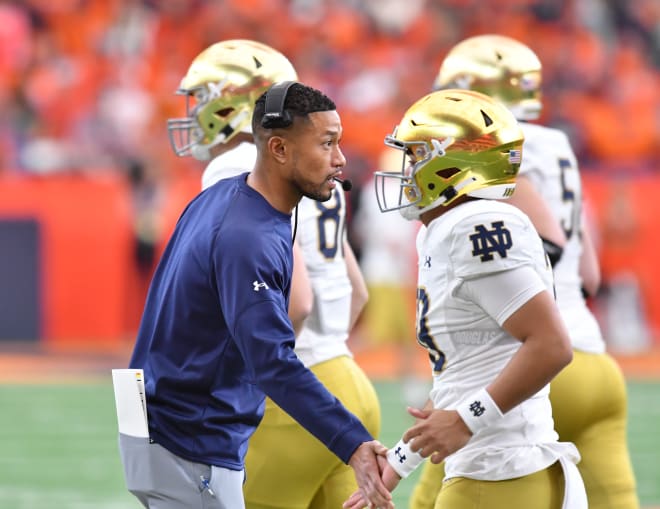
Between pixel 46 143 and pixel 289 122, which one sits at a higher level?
pixel 289 122

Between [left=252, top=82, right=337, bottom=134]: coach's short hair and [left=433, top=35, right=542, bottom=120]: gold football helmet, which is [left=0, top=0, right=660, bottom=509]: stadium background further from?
[left=252, top=82, right=337, bottom=134]: coach's short hair

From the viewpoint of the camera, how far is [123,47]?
51.2 feet

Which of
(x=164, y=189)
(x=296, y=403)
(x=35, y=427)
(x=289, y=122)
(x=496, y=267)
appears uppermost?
(x=289, y=122)

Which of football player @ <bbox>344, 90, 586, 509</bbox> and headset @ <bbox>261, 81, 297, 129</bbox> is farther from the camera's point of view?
headset @ <bbox>261, 81, 297, 129</bbox>

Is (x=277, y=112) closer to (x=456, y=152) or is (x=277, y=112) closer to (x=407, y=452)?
(x=456, y=152)

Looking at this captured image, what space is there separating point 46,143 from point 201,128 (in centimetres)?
991

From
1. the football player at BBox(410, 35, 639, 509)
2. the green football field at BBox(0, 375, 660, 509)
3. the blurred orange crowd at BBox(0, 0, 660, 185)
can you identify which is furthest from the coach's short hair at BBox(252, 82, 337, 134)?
the blurred orange crowd at BBox(0, 0, 660, 185)

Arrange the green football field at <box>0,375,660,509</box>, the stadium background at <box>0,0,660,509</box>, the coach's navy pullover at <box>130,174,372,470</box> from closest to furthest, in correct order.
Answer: the coach's navy pullover at <box>130,174,372,470</box>, the green football field at <box>0,375,660,509</box>, the stadium background at <box>0,0,660,509</box>

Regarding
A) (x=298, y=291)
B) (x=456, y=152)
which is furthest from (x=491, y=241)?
(x=298, y=291)

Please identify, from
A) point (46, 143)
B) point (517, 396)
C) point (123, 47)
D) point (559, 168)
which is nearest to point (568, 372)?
point (559, 168)

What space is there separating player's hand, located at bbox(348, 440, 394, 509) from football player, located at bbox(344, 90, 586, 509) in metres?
0.03

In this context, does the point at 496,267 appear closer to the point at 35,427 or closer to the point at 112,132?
the point at 35,427

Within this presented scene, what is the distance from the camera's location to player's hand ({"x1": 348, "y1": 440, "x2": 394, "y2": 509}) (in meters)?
3.14

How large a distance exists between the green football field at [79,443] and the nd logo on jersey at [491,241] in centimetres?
393
